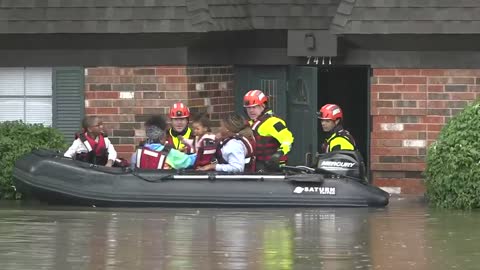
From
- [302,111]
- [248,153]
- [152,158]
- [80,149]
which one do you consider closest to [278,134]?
[248,153]

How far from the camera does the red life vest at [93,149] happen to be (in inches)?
688

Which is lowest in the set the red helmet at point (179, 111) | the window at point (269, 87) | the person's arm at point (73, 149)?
the person's arm at point (73, 149)

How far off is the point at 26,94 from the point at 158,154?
347 cm

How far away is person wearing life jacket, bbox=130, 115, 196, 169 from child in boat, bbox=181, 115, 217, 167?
132 mm

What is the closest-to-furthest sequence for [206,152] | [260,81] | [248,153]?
[248,153] < [206,152] < [260,81]

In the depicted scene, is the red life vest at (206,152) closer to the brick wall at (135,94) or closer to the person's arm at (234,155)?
the person's arm at (234,155)

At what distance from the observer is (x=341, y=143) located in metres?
16.6

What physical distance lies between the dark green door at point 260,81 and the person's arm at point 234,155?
3614 mm

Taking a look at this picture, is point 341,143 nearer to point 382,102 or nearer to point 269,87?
point 382,102

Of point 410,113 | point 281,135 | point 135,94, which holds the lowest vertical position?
point 281,135

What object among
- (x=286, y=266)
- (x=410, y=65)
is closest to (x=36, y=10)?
(x=410, y=65)

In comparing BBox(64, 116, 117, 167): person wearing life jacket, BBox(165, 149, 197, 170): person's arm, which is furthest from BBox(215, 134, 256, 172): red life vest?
BBox(64, 116, 117, 167): person wearing life jacket

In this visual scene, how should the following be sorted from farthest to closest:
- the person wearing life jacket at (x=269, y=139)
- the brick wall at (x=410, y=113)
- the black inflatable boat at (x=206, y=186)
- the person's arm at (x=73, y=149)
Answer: the brick wall at (x=410, y=113) < the person's arm at (x=73, y=149) < the person wearing life jacket at (x=269, y=139) < the black inflatable boat at (x=206, y=186)

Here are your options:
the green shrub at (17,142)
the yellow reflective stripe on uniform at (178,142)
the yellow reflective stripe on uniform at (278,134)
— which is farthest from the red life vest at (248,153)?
the green shrub at (17,142)
